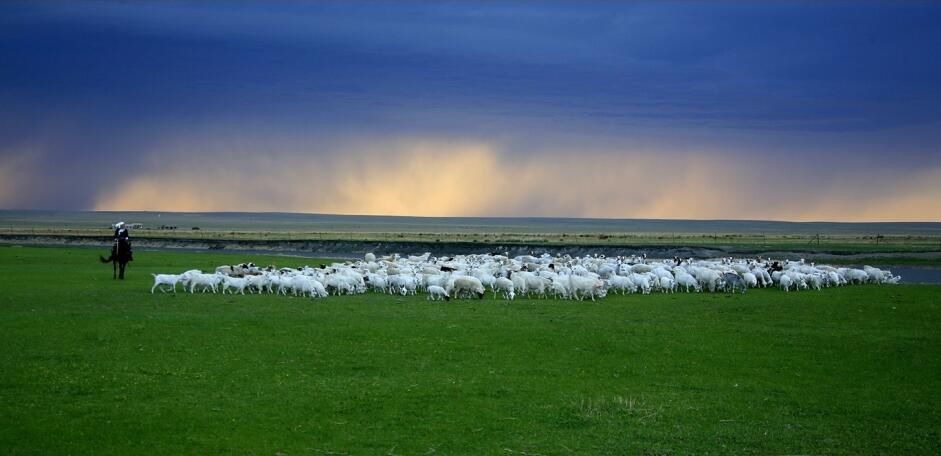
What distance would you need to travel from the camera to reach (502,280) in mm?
30688

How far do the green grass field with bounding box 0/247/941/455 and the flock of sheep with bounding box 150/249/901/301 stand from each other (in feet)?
14.2

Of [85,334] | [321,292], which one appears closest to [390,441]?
[85,334]

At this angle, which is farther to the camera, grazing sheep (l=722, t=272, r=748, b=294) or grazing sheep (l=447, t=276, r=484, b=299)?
grazing sheep (l=722, t=272, r=748, b=294)

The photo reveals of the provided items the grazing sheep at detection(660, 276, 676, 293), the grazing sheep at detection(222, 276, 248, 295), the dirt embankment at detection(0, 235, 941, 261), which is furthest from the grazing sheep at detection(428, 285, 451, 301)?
the dirt embankment at detection(0, 235, 941, 261)

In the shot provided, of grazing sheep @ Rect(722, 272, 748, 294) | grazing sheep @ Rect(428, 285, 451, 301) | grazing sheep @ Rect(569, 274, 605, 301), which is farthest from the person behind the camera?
grazing sheep @ Rect(722, 272, 748, 294)

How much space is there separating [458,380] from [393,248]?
66.2m

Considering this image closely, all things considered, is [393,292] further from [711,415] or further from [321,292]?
[711,415]

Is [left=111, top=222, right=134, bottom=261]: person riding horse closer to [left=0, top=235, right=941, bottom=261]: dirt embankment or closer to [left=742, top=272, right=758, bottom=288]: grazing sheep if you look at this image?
[left=742, top=272, right=758, bottom=288]: grazing sheep

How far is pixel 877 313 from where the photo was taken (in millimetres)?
25625

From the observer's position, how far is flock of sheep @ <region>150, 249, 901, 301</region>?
30031 millimetres

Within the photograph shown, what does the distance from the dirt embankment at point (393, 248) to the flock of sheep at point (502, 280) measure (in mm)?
32425

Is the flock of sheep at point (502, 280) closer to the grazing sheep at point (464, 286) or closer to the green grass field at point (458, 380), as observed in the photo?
the grazing sheep at point (464, 286)

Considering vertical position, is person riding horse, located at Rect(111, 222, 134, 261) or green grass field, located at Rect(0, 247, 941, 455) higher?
person riding horse, located at Rect(111, 222, 134, 261)

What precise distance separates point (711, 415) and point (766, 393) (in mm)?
1991
